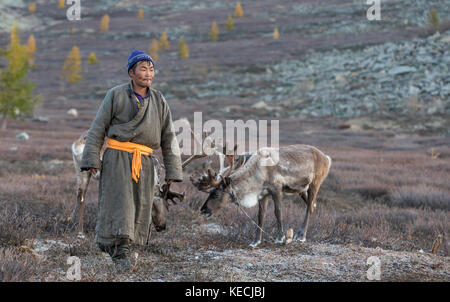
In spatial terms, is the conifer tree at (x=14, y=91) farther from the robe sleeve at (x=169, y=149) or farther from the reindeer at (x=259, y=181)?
the robe sleeve at (x=169, y=149)

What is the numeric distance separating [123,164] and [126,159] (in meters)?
0.06

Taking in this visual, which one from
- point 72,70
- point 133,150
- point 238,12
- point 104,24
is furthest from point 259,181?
point 238,12

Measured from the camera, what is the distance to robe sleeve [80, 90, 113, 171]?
409 centimetres

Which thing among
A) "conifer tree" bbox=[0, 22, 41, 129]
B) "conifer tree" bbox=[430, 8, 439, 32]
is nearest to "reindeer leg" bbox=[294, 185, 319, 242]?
"conifer tree" bbox=[0, 22, 41, 129]

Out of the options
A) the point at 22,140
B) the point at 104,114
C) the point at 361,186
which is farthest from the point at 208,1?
the point at 104,114

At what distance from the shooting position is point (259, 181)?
214 inches

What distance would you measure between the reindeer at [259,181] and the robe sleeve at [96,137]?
1.48 m

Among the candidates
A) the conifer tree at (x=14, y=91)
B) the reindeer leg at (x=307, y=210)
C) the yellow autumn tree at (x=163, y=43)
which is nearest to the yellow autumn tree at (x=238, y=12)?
the yellow autumn tree at (x=163, y=43)

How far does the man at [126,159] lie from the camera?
4078 mm

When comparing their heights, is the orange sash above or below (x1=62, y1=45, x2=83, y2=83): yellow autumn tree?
below

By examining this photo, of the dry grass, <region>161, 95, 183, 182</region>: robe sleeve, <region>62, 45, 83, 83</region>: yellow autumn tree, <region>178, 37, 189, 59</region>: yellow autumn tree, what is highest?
<region>178, 37, 189, 59</region>: yellow autumn tree

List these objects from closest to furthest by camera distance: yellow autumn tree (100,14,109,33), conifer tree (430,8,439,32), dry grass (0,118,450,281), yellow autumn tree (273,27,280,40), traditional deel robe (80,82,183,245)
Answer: traditional deel robe (80,82,183,245), dry grass (0,118,450,281), conifer tree (430,8,439,32), yellow autumn tree (273,27,280,40), yellow autumn tree (100,14,109,33)

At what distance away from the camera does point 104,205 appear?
13.5ft

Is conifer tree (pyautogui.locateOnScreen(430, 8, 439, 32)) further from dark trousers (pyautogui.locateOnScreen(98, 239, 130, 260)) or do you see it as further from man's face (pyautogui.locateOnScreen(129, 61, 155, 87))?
dark trousers (pyautogui.locateOnScreen(98, 239, 130, 260))
